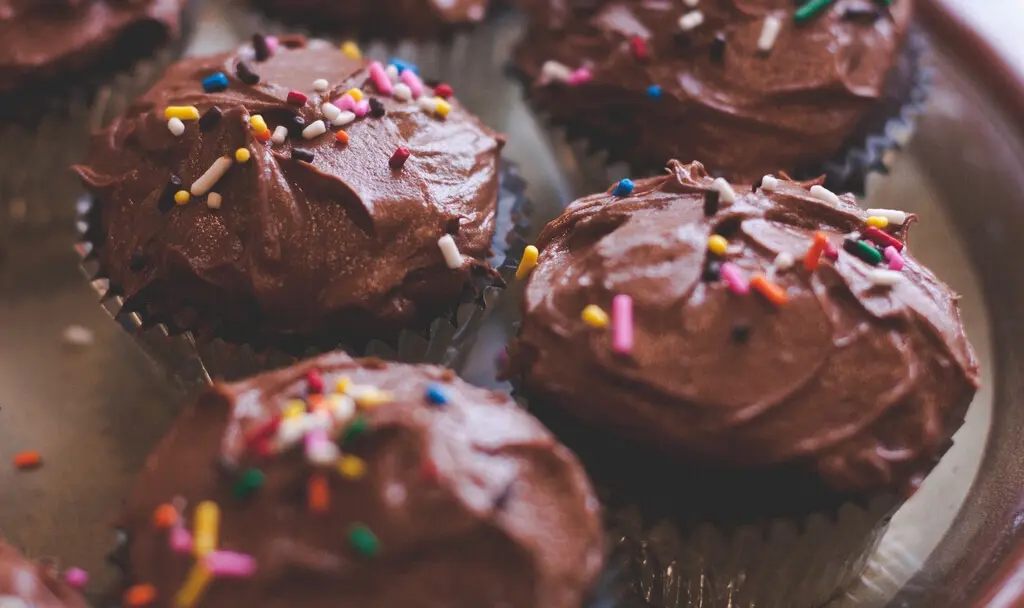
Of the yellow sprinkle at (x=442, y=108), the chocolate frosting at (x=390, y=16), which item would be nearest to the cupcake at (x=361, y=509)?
the yellow sprinkle at (x=442, y=108)

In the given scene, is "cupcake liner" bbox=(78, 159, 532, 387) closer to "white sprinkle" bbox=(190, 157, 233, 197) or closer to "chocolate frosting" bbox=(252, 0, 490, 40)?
"white sprinkle" bbox=(190, 157, 233, 197)

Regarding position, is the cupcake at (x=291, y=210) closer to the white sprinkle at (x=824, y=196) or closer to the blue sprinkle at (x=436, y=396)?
the blue sprinkle at (x=436, y=396)

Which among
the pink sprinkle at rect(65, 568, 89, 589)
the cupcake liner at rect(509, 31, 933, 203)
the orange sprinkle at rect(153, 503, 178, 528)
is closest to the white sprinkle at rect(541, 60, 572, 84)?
the cupcake liner at rect(509, 31, 933, 203)

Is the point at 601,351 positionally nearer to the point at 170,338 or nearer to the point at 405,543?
the point at 405,543

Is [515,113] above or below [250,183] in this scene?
below

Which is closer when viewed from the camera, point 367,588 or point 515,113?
point 367,588

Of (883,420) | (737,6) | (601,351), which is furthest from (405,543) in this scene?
(737,6)

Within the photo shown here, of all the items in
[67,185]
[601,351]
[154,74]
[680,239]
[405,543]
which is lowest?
[67,185]
